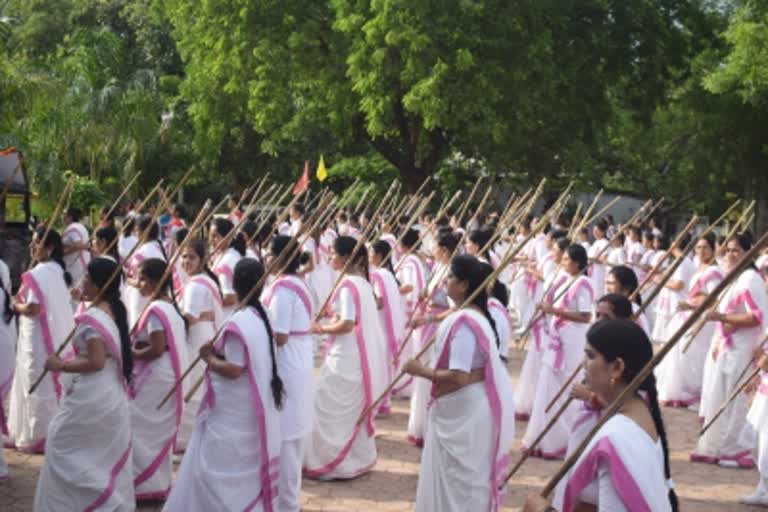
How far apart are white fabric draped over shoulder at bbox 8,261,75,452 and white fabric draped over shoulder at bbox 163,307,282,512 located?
256 cm

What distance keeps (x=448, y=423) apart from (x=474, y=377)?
0.29m

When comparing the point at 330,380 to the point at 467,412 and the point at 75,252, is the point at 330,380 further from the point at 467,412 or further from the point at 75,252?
the point at 75,252

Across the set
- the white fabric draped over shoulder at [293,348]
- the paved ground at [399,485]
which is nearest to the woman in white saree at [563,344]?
the paved ground at [399,485]

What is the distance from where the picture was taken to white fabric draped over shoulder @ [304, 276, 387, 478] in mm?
7371

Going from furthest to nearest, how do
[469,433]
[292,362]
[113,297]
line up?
1. [292,362]
2. [113,297]
3. [469,433]

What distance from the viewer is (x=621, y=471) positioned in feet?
9.79

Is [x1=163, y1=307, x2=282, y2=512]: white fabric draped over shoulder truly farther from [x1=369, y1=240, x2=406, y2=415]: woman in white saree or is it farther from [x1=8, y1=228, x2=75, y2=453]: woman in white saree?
[x1=369, y1=240, x2=406, y2=415]: woman in white saree

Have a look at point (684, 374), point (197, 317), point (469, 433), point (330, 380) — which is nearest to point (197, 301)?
point (197, 317)

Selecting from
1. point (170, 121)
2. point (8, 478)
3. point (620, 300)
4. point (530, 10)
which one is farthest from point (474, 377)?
point (170, 121)

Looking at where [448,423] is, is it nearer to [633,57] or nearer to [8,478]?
[8,478]

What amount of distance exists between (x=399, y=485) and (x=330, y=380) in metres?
0.93

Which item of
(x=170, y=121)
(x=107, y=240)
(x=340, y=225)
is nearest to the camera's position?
(x=107, y=240)

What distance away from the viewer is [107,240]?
9008 mm

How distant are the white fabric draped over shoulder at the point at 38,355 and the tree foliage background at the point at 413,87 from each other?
922 centimetres
